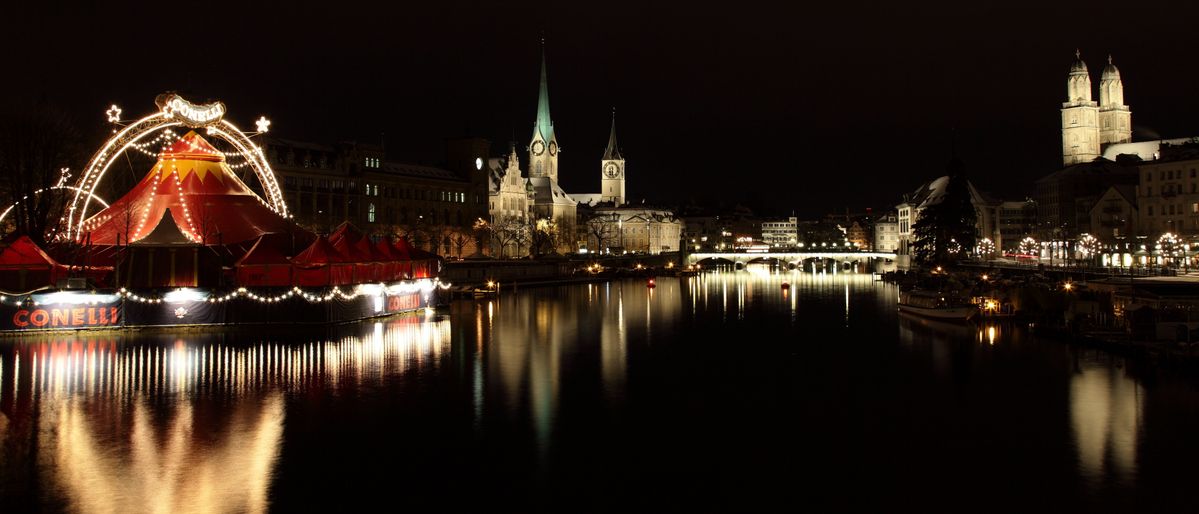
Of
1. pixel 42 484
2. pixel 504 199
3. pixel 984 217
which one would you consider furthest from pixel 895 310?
pixel 984 217

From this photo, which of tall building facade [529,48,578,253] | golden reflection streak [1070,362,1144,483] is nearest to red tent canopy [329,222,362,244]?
golden reflection streak [1070,362,1144,483]

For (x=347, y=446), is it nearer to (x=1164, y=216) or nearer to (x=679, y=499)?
(x=679, y=499)

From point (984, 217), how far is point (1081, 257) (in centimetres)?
3964

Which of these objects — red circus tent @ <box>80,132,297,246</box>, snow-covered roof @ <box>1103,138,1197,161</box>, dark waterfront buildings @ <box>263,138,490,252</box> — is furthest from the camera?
snow-covered roof @ <box>1103,138,1197,161</box>

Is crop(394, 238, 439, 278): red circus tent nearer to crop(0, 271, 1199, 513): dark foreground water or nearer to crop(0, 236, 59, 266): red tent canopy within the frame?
crop(0, 271, 1199, 513): dark foreground water

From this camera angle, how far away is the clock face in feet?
510

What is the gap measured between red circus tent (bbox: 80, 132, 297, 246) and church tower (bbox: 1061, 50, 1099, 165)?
337ft

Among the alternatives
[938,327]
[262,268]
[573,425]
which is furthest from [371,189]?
[573,425]

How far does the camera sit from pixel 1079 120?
383 ft

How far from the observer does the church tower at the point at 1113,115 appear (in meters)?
118

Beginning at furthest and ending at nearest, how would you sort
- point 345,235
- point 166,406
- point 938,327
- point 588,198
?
point 588,198 → point 938,327 → point 345,235 → point 166,406

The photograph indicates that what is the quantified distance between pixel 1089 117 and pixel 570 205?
61.8 meters

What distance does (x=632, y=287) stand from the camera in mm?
76438

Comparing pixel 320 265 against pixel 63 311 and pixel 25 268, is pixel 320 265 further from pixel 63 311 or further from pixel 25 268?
pixel 25 268
